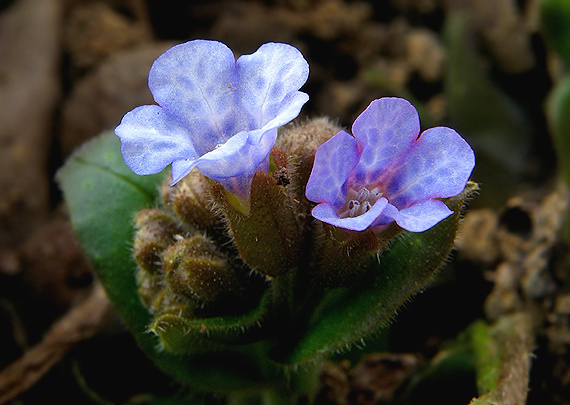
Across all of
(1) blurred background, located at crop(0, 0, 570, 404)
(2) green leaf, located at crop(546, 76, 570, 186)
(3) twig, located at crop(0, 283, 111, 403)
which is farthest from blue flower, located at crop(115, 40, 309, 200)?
(2) green leaf, located at crop(546, 76, 570, 186)

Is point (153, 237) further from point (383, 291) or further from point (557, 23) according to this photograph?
point (557, 23)

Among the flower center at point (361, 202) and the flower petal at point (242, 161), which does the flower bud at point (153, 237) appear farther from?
the flower center at point (361, 202)

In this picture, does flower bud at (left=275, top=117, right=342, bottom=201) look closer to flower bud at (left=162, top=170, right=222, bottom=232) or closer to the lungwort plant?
the lungwort plant

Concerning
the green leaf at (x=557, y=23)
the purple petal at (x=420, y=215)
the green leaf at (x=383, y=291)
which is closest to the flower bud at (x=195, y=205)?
the green leaf at (x=383, y=291)

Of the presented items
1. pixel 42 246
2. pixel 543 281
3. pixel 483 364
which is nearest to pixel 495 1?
pixel 543 281

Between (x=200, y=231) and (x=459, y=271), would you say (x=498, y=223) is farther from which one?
(x=200, y=231)
